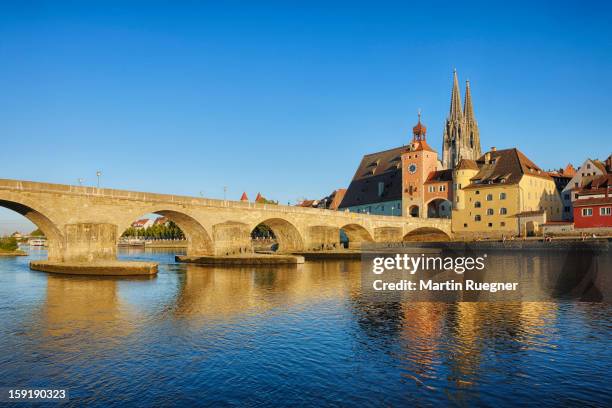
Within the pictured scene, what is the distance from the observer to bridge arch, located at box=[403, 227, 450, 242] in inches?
3418

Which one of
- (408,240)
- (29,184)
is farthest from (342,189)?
(29,184)

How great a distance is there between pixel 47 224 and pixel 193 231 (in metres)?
15.4

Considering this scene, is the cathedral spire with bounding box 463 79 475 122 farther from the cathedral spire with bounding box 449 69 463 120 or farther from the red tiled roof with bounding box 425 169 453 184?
the red tiled roof with bounding box 425 169 453 184

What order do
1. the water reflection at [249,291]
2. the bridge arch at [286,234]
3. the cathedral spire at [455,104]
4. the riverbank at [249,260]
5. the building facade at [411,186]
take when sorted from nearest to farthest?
1. the water reflection at [249,291]
2. the riverbank at [249,260]
3. the bridge arch at [286,234]
4. the building facade at [411,186]
5. the cathedral spire at [455,104]

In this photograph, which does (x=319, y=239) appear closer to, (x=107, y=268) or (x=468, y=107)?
(x=107, y=268)

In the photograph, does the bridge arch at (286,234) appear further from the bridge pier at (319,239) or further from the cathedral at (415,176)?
the cathedral at (415,176)

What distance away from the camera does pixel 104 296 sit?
2452 cm

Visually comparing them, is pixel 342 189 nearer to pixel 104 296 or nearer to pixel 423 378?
pixel 104 296

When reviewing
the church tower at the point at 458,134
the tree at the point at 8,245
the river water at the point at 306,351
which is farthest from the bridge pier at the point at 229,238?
the church tower at the point at 458,134

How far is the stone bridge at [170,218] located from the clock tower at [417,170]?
18.7 meters

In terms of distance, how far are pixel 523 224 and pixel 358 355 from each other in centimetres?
7336

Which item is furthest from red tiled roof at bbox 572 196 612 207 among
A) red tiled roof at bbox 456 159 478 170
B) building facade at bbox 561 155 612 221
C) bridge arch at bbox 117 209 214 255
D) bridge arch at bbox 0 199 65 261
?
bridge arch at bbox 0 199 65 261

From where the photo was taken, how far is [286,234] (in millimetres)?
64188

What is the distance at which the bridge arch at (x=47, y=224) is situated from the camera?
1478 inches
